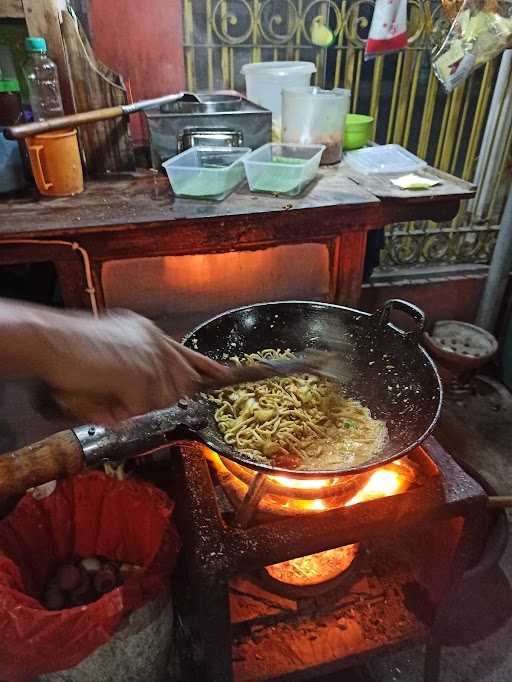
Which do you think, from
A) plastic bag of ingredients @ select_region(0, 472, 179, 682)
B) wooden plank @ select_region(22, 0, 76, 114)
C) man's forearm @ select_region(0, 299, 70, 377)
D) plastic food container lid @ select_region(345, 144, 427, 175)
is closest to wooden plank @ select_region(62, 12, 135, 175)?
wooden plank @ select_region(22, 0, 76, 114)

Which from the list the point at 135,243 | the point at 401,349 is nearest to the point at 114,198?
the point at 135,243

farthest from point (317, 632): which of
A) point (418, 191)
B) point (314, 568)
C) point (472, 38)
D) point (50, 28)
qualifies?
point (472, 38)

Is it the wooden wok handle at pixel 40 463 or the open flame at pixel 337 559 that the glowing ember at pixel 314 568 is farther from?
the wooden wok handle at pixel 40 463

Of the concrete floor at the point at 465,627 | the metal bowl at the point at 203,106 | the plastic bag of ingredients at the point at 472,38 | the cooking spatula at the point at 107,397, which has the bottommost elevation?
the concrete floor at the point at 465,627

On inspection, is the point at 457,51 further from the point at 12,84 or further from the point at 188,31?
the point at 12,84

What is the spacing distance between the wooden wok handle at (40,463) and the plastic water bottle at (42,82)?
1.84 meters

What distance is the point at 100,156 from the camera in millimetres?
2918

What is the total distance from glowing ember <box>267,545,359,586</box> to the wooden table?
53.9 inches

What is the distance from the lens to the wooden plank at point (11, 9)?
254cm

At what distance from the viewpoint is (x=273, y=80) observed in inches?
136

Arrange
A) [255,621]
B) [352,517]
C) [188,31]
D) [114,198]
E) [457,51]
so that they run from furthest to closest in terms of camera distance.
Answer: [188,31]
[457,51]
[114,198]
[255,621]
[352,517]

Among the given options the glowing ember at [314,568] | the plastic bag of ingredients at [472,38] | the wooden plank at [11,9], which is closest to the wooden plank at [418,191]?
the plastic bag of ingredients at [472,38]

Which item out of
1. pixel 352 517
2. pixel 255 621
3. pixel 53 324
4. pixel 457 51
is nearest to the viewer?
pixel 53 324

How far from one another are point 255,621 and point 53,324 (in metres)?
1.92
